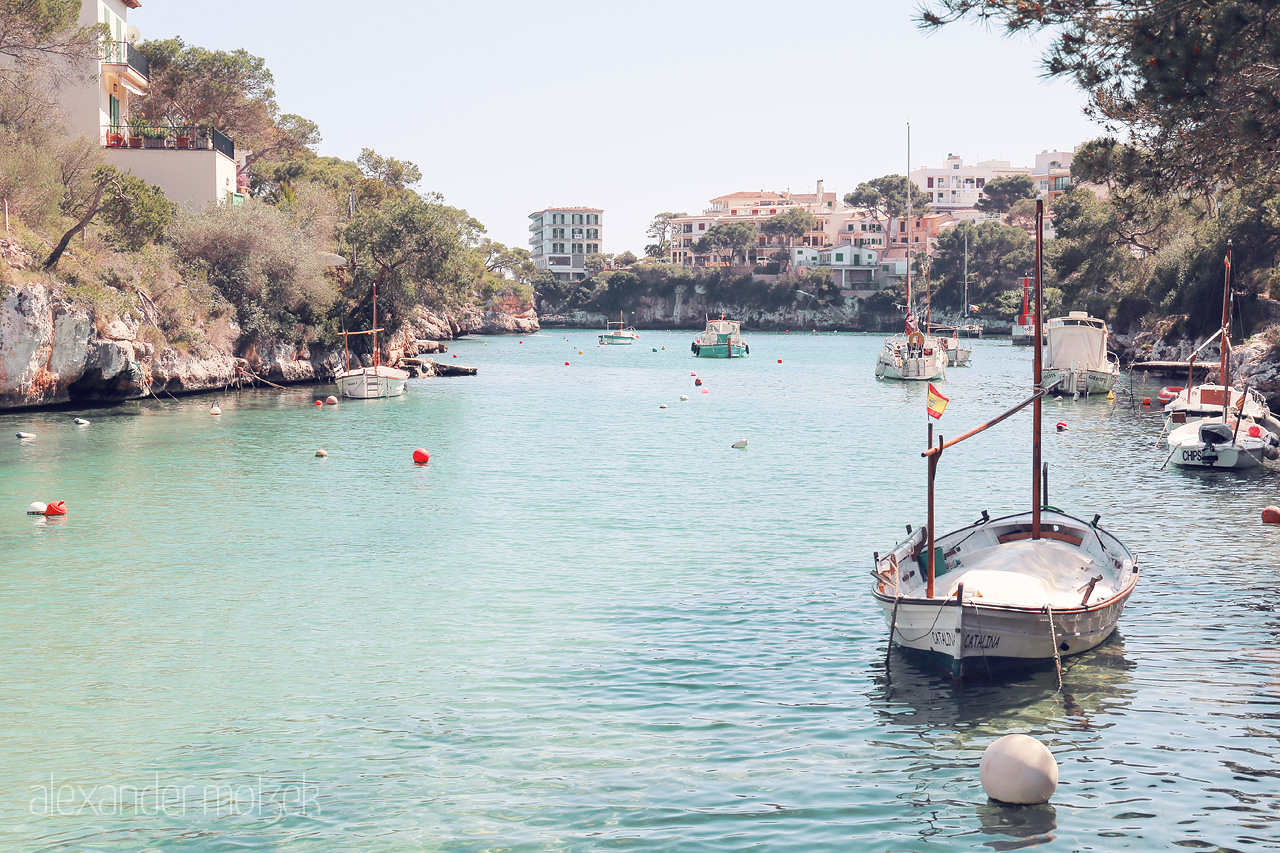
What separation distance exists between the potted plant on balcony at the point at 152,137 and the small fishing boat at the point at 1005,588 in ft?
169

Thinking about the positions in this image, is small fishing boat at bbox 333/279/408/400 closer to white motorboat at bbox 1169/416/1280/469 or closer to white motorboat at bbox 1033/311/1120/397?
white motorboat at bbox 1033/311/1120/397

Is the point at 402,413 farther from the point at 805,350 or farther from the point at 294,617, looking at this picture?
the point at 805,350

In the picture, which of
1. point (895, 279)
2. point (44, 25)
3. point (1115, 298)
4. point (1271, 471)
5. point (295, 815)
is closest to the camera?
point (295, 815)

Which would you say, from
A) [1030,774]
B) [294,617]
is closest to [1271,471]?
[1030,774]

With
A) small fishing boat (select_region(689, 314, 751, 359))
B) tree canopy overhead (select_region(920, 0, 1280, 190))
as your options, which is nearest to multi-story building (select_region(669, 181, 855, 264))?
small fishing boat (select_region(689, 314, 751, 359))

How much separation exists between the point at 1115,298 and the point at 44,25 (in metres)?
74.0

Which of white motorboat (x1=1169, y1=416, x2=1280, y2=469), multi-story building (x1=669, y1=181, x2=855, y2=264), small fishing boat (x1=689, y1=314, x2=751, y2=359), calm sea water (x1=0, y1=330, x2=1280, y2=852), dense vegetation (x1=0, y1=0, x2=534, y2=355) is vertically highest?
multi-story building (x1=669, y1=181, x2=855, y2=264)

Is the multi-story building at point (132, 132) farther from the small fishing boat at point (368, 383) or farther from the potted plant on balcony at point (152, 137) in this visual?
the small fishing boat at point (368, 383)

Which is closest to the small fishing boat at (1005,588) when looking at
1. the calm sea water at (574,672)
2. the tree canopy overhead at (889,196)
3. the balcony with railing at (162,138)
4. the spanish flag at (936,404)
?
the calm sea water at (574,672)

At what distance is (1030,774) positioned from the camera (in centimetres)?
986

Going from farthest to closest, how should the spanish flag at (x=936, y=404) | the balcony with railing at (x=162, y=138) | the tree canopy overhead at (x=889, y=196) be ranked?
the tree canopy overhead at (x=889, y=196) < the balcony with railing at (x=162, y=138) < the spanish flag at (x=936, y=404)

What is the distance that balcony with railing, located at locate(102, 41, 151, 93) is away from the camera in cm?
5184

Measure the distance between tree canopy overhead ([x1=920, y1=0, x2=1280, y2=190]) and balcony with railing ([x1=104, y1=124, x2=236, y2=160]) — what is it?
51.3 metres

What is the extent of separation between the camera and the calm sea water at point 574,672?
32.4ft
